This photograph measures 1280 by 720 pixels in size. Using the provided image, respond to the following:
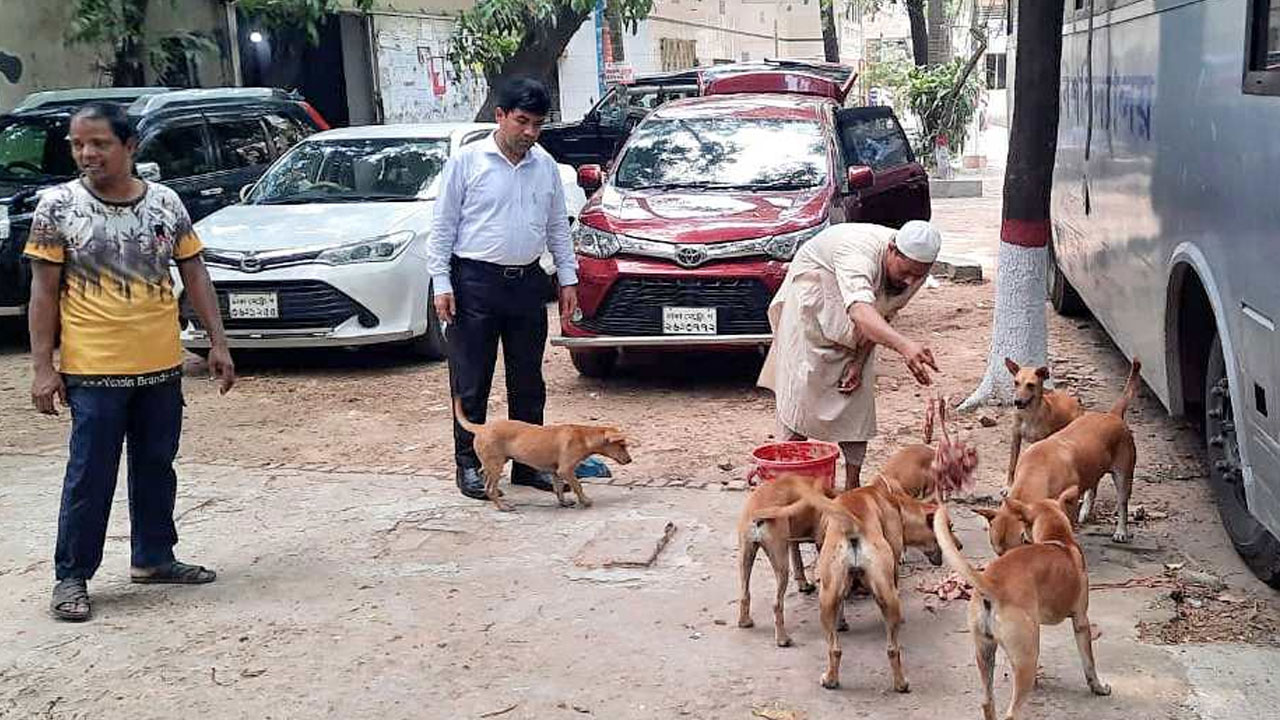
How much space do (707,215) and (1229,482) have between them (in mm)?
3821

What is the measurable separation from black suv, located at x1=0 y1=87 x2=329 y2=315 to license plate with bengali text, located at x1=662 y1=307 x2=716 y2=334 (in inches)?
182

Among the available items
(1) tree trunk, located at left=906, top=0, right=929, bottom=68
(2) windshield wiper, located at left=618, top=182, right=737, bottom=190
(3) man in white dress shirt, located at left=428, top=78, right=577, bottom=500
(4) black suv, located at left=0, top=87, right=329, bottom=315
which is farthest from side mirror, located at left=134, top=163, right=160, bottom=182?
(1) tree trunk, located at left=906, top=0, right=929, bottom=68

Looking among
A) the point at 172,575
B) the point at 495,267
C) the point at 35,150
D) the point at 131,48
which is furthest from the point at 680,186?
the point at 131,48

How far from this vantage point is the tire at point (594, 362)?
28.4 ft

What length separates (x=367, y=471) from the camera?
686 cm

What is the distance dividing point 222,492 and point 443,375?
2749 millimetres

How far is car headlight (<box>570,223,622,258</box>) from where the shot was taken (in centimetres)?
810

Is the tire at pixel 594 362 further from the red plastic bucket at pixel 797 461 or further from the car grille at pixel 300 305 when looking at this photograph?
the red plastic bucket at pixel 797 461

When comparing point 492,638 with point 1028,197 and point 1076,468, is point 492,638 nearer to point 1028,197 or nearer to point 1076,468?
point 1076,468

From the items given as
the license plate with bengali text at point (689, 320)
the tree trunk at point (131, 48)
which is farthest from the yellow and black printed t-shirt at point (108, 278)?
the tree trunk at point (131, 48)

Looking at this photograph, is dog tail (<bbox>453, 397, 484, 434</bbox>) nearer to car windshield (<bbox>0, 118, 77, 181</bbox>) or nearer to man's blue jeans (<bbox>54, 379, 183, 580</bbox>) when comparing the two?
man's blue jeans (<bbox>54, 379, 183, 580</bbox>)

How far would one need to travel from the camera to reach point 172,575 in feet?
17.0

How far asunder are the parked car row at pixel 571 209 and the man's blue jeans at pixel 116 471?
2.94 metres

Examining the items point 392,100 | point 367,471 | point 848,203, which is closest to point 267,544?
point 367,471
